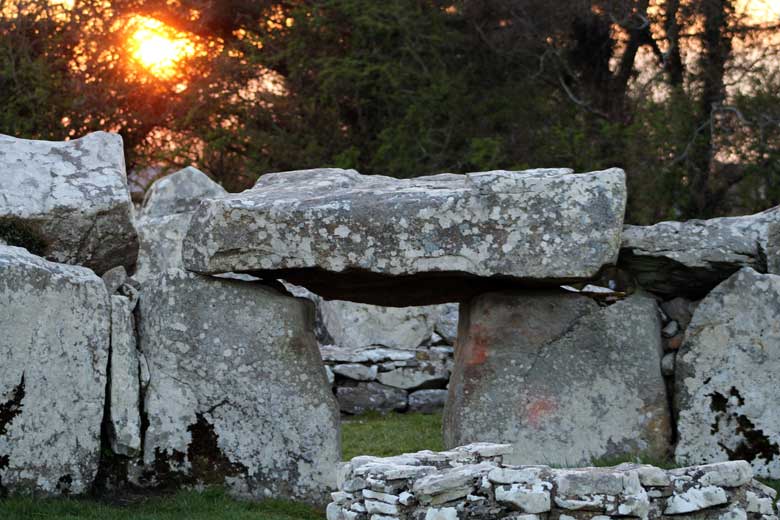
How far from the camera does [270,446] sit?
876 centimetres

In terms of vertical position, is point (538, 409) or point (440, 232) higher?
point (440, 232)

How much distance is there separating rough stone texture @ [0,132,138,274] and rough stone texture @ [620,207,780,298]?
12.9ft

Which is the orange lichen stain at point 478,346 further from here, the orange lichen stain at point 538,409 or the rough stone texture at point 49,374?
the rough stone texture at point 49,374

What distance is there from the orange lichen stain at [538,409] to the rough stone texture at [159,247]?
5.59 meters

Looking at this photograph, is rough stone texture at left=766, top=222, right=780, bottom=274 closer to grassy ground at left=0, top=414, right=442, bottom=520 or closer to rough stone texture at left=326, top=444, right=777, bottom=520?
rough stone texture at left=326, top=444, right=777, bottom=520

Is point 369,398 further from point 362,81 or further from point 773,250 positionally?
point 362,81

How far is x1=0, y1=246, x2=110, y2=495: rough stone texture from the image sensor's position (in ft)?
26.3

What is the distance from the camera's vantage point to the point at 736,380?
29.9 feet

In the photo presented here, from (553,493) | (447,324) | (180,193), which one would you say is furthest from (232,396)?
(447,324)

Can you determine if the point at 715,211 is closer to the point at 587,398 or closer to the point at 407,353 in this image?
the point at 407,353

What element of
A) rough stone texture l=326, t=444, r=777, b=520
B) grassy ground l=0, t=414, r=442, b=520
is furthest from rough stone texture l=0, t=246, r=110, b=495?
rough stone texture l=326, t=444, r=777, b=520

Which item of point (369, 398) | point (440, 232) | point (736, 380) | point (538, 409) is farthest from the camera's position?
point (369, 398)

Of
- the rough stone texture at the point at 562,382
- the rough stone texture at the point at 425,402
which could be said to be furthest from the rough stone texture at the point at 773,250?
the rough stone texture at the point at 425,402

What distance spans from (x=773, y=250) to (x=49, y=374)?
549cm
